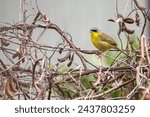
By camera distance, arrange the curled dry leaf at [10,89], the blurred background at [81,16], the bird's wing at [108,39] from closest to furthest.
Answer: the curled dry leaf at [10,89] → the bird's wing at [108,39] → the blurred background at [81,16]

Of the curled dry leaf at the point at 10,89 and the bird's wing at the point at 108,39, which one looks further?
the bird's wing at the point at 108,39

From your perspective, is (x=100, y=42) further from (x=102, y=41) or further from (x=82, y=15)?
(x=82, y=15)

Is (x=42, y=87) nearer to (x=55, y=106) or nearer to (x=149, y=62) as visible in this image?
(x=55, y=106)

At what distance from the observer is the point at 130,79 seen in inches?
69.4

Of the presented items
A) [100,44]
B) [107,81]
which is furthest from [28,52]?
[100,44]

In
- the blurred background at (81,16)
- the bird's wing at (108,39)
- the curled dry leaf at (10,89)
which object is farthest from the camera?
the blurred background at (81,16)

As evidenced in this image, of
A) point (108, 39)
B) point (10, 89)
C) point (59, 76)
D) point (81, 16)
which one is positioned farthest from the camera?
point (81, 16)

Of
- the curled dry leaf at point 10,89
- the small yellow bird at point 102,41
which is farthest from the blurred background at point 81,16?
the curled dry leaf at point 10,89

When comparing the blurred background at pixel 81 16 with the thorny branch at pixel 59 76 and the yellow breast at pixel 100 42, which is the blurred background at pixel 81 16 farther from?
the thorny branch at pixel 59 76

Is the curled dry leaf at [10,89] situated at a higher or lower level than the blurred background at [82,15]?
lower

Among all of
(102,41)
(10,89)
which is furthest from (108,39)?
(10,89)

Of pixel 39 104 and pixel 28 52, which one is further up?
pixel 28 52

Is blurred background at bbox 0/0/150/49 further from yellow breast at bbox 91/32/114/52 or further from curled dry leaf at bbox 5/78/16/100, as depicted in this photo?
curled dry leaf at bbox 5/78/16/100

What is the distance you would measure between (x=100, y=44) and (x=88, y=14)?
1.60 m
